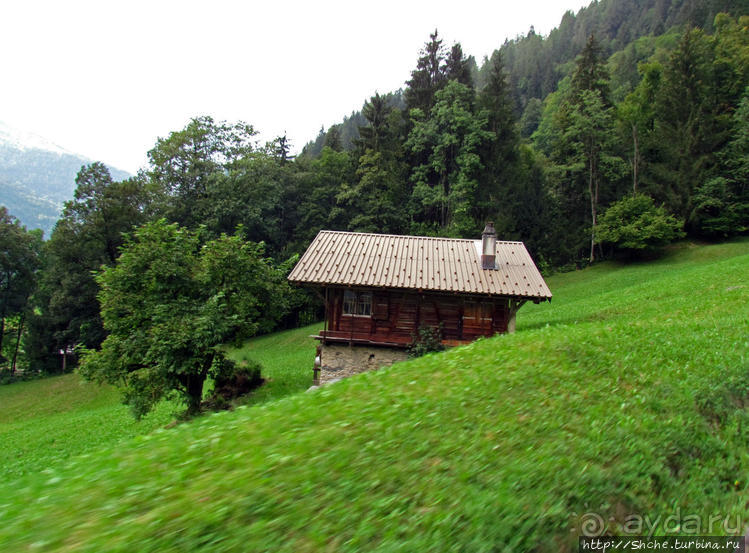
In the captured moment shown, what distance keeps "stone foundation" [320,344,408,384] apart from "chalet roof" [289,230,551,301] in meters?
3.29

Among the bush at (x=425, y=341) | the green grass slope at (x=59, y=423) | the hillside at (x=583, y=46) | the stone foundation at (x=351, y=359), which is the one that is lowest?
the green grass slope at (x=59, y=423)

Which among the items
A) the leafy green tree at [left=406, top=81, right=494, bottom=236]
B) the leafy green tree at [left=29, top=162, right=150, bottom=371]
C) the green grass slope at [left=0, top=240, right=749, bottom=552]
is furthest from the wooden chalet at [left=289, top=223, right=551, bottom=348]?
the leafy green tree at [left=29, top=162, right=150, bottom=371]

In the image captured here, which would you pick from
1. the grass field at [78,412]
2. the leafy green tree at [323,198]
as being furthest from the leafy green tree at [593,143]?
the grass field at [78,412]

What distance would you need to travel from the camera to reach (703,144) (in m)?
40.7

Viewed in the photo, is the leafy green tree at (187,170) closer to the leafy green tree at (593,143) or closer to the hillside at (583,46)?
the hillside at (583,46)

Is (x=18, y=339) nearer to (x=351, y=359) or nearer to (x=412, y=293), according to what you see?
(x=351, y=359)

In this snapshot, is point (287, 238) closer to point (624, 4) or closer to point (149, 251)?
point (149, 251)

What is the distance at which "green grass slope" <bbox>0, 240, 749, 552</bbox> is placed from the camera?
3428 millimetres

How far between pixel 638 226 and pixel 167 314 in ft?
129

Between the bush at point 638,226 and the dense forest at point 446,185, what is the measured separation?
15cm

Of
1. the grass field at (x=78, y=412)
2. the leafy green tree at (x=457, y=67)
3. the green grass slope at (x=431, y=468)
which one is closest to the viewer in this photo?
the green grass slope at (x=431, y=468)

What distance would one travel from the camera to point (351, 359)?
19.0 metres

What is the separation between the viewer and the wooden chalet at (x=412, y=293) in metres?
17.9

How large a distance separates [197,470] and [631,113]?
56.4m
